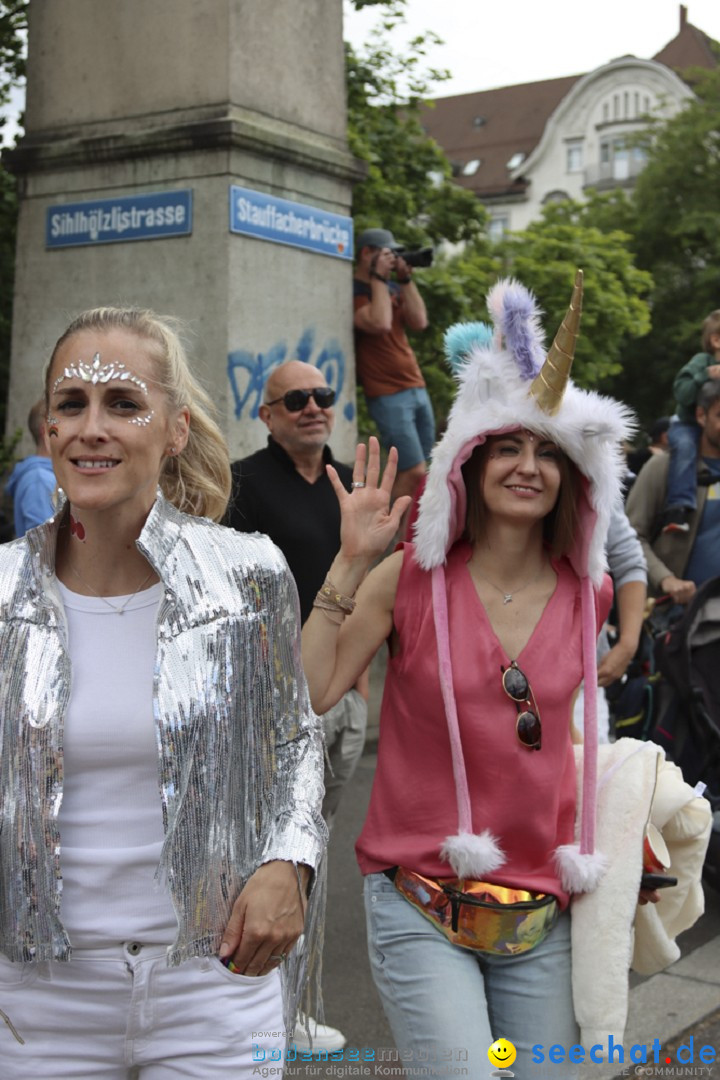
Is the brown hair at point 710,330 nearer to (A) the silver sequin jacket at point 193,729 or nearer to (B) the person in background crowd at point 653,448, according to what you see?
(B) the person in background crowd at point 653,448

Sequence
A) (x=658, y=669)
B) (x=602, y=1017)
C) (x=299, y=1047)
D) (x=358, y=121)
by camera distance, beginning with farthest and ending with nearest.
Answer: (x=358, y=121) < (x=658, y=669) < (x=299, y=1047) < (x=602, y=1017)

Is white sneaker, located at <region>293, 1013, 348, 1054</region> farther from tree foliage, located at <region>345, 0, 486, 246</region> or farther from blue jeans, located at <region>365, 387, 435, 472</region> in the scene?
tree foliage, located at <region>345, 0, 486, 246</region>

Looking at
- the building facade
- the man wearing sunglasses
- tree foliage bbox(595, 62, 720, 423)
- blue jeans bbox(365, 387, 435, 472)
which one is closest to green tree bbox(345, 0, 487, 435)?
blue jeans bbox(365, 387, 435, 472)

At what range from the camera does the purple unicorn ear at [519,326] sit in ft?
10.8

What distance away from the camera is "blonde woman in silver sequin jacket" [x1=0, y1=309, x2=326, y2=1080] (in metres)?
2.32

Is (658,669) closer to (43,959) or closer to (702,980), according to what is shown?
(702,980)

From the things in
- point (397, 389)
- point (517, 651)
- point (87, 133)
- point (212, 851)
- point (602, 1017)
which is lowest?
point (602, 1017)

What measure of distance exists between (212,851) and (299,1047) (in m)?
2.34

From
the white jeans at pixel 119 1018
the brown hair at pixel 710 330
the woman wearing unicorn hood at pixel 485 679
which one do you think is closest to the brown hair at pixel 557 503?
the woman wearing unicorn hood at pixel 485 679

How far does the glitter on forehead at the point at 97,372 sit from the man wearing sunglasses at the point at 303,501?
2248 mm

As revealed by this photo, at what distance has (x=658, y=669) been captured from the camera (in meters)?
5.80

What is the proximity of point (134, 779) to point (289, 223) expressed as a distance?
5237 millimetres

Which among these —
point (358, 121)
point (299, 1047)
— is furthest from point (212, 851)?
point (358, 121)

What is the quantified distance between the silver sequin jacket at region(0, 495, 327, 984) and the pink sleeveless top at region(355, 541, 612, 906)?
53 cm
